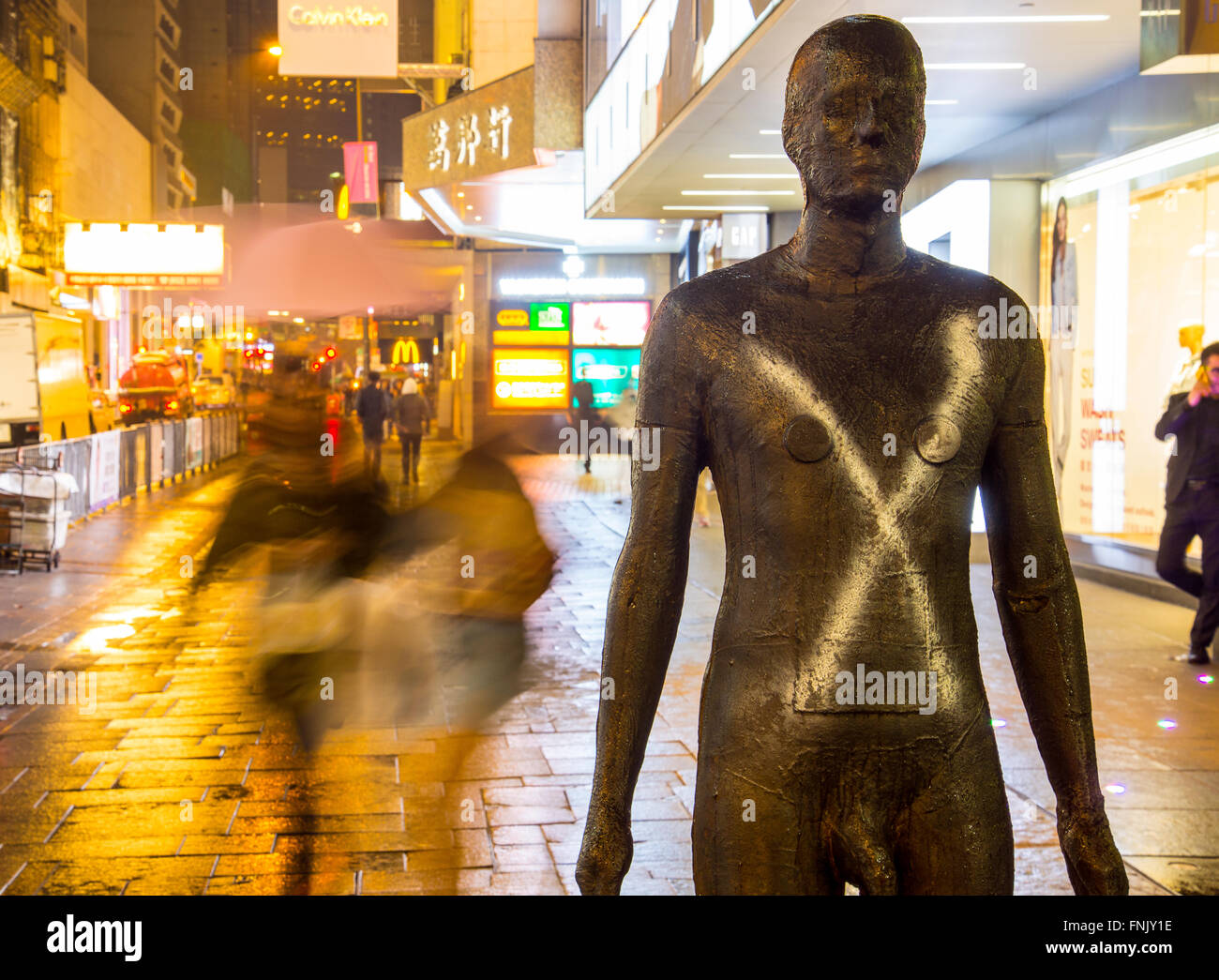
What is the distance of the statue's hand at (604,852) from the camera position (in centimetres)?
179

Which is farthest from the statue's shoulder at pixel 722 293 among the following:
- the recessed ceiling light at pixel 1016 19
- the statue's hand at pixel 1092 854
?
the recessed ceiling light at pixel 1016 19

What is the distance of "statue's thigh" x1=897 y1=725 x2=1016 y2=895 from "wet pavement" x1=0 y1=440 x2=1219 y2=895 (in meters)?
2.82

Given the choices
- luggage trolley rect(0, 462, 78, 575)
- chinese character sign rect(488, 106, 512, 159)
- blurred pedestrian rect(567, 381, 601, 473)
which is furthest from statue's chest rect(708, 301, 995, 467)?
blurred pedestrian rect(567, 381, 601, 473)

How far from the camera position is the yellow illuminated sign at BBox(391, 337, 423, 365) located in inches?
1570

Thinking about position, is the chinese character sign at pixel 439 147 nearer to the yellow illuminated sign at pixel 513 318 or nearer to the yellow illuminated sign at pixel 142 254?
the yellow illuminated sign at pixel 513 318

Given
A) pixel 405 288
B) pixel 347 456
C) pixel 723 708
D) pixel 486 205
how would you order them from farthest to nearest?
pixel 486 205
pixel 405 288
pixel 347 456
pixel 723 708

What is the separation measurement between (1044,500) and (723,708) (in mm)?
539

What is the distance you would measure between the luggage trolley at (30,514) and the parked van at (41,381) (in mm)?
5196

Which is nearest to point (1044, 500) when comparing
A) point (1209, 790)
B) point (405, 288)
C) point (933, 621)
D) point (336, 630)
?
point (933, 621)

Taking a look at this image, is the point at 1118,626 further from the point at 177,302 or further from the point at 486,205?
the point at 177,302

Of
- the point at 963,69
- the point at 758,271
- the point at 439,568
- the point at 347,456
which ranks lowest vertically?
the point at 439,568

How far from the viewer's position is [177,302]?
3132 inches

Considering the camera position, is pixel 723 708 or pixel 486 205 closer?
pixel 723 708
